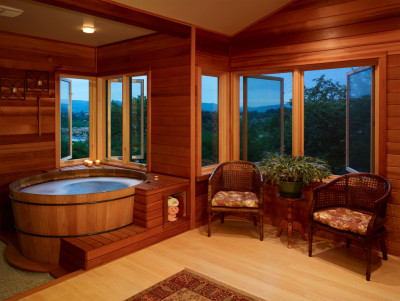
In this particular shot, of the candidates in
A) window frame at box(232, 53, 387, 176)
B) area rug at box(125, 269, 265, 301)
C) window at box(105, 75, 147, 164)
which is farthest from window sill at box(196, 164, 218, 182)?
area rug at box(125, 269, 265, 301)

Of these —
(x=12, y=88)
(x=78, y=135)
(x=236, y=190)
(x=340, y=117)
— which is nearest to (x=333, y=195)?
(x=340, y=117)

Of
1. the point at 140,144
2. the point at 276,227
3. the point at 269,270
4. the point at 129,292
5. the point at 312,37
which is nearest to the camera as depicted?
the point at 129,292

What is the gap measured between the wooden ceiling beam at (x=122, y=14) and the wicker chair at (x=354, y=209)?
2.34 meters

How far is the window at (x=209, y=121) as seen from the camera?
459 cm

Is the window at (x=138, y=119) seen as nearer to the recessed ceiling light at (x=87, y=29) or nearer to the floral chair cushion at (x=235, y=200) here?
the recessed ceiling light at (x=87, y=29)

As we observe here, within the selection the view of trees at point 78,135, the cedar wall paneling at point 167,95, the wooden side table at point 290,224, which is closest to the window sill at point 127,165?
the cedar wall paneling at point 167,95

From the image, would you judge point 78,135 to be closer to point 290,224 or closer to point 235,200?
point 235,200

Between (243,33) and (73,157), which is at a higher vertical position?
(243,33)

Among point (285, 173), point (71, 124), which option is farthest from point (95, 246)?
point (71, 124)

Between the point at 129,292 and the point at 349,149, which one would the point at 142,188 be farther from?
the point at 349,149

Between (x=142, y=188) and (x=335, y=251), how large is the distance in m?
2.15

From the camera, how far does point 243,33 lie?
4.61 meters

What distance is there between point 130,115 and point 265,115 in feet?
6.47

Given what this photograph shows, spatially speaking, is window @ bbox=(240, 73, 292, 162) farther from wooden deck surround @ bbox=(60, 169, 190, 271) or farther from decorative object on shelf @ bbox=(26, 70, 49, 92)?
decorative object on shelf @ bbox=(26, 70, 49, 92)
